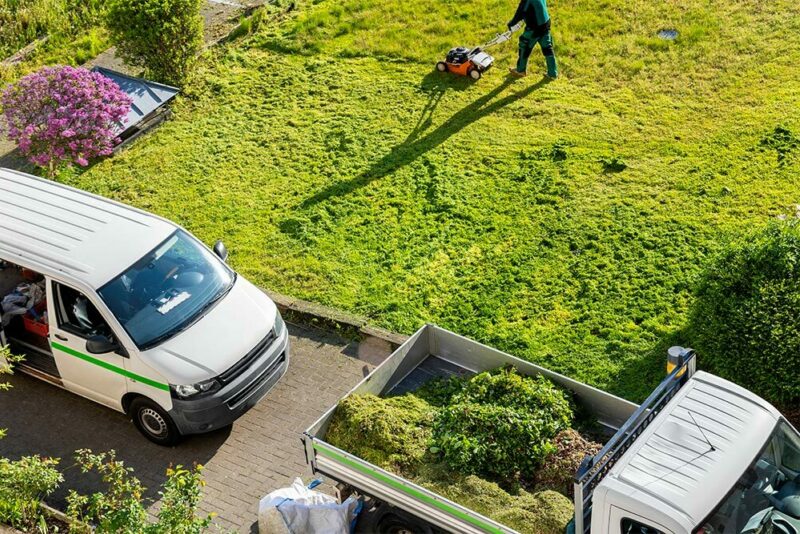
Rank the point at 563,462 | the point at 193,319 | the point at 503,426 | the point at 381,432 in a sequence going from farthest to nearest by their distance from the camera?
the point at 193,319 < the point at 381,432 < the point at 503,426 < the point at 563,462

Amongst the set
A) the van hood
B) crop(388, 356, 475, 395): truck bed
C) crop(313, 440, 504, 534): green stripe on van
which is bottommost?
crop(388, 356, 475, 395): truck bed

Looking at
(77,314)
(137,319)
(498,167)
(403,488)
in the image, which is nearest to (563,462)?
(403,488)

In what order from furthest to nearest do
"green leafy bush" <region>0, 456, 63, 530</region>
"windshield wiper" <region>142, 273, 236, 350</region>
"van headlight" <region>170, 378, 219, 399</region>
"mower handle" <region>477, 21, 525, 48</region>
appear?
"mower handle" <region>477, 21, 525, 48</region>
"windshield wiper" <region>142, 273, 236, 350</region>
"van headlight" <region>170, 378, 219, 399</region>
"green leafy bush" <region>0, 456, 63, 530</region>

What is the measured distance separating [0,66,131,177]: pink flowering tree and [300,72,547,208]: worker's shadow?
10.8ft

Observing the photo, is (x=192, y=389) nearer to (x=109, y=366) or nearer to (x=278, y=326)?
(x=109, y=366)

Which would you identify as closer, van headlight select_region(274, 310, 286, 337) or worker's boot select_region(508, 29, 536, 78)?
van headlight select_region(274, 310, 286, 337)

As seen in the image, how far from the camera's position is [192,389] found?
9.60m

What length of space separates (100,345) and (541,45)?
336 inches

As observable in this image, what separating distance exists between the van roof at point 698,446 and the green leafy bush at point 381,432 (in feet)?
6.44

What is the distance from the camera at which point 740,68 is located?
14695 millimetres

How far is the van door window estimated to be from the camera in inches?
392

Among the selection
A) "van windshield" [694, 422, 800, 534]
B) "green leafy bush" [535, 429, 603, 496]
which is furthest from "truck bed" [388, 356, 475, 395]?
"van windshield" [694, 422, 800, 534]

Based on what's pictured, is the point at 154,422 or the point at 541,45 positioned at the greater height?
the point at 541,45

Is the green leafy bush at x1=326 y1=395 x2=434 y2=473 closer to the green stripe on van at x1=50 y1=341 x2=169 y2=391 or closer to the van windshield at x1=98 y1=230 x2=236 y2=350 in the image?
the green stripe on van at x1=50 y1=341 x2=169 y2=391
